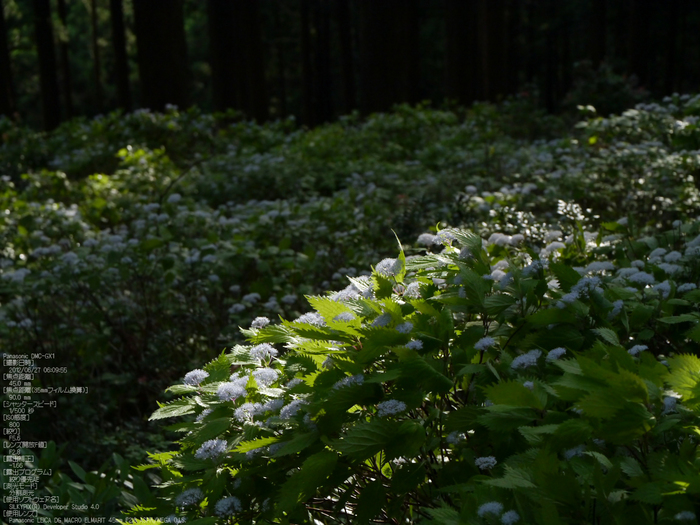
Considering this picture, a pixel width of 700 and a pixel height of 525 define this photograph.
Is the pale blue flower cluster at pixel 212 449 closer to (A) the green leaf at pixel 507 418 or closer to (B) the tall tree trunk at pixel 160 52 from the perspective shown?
(A) the green leaf at pixel 507 418

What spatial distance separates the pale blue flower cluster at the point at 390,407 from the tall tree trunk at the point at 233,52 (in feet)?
57.0

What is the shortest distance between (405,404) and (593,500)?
0.51 meters

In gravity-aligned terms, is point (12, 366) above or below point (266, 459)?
below

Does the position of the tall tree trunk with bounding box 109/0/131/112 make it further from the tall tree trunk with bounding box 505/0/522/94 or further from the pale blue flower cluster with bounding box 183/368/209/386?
the pale blue flower cluster with bounding box 183/368/209/386

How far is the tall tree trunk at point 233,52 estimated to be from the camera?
18516 millimetres

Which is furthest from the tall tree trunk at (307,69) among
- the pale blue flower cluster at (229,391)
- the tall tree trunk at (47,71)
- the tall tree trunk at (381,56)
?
the pale blue flower cluster at (229,391)

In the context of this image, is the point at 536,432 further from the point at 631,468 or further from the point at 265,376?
the point at 265,376

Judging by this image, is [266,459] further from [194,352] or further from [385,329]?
[194,352]

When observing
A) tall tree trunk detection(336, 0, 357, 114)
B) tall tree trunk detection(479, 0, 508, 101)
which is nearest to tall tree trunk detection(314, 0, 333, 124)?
tall tree trunk detection(336, 0, 357, 114)

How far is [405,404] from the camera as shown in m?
1.80

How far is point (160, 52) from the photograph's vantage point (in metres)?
12.9

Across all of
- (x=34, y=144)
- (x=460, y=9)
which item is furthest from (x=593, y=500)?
(x=460, y=9)

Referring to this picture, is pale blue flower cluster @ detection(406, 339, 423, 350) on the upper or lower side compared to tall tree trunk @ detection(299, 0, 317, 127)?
lower

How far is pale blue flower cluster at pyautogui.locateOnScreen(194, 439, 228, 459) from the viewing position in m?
1.83
